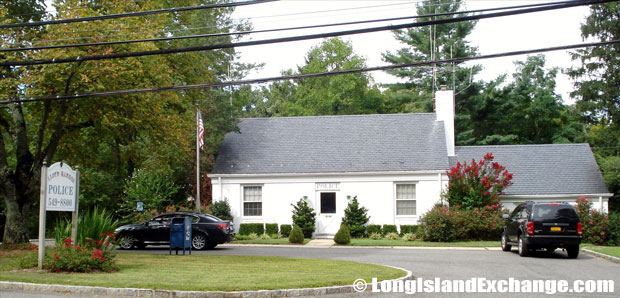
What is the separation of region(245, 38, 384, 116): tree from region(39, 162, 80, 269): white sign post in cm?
3988

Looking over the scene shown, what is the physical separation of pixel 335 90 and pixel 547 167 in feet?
88.4

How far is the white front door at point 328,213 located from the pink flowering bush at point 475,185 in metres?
5.41

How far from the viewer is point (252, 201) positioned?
3175 cm

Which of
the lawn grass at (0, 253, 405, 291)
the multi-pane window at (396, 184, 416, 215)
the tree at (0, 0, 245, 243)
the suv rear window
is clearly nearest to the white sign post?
the lawn grass at (0, 253, 405, 291)

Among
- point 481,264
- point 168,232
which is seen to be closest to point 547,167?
point 481,264

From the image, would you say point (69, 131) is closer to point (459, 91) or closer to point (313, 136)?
point (313, 136)

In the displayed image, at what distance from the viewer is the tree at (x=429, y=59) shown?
48688mm

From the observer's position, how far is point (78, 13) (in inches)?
765

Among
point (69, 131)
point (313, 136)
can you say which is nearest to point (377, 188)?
point (313, 136)

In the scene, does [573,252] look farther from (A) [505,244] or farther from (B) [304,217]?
(B) [304,217]

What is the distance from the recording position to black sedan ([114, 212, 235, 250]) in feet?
75.3

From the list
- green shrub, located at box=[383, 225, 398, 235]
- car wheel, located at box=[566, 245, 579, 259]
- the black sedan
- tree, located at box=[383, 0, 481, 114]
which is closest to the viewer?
car wheel, located at box=[566, 245, 579, 259]

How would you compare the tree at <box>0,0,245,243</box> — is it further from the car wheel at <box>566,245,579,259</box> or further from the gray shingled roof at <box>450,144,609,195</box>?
the gray shingled roof at <box>450,144,609,195</box>

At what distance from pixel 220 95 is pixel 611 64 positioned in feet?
79.3
